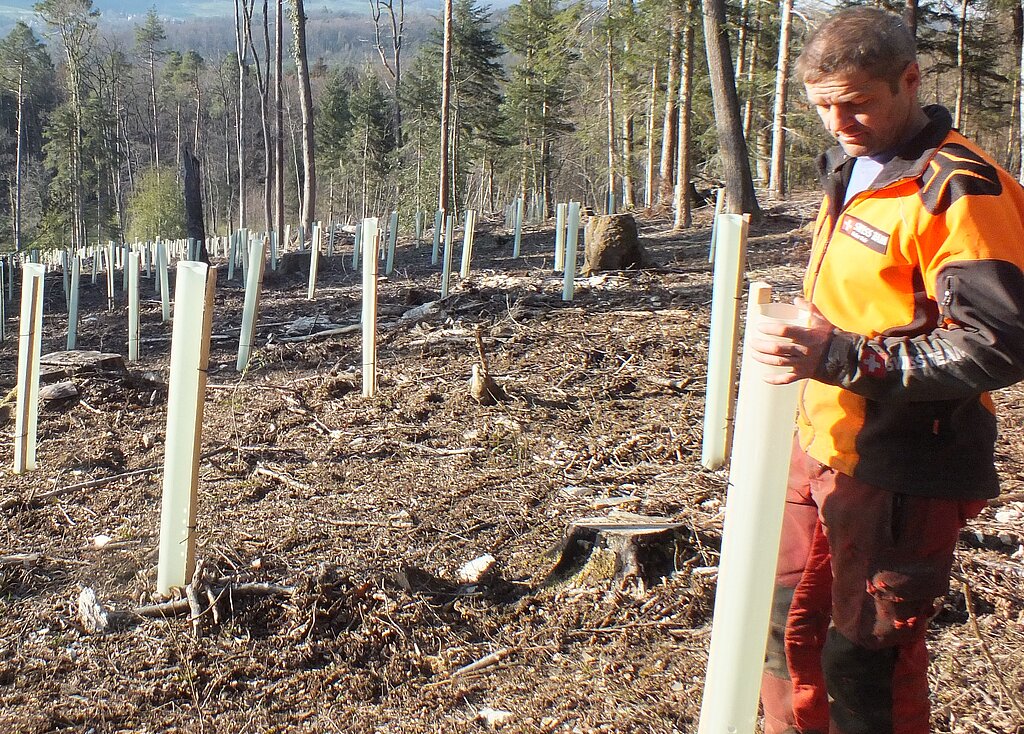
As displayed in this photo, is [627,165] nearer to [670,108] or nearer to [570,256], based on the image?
[670,108]

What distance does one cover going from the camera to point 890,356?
1660 mm

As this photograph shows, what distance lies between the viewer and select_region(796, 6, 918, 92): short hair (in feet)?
5.68

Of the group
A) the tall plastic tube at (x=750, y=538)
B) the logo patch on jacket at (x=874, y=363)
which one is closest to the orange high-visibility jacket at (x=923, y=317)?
the logo patch on jacket at (x=874, y=363)

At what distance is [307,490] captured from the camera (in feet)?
14.1

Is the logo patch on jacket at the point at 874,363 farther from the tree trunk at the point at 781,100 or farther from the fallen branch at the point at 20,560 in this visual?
the tree trunk at the point at 781,100

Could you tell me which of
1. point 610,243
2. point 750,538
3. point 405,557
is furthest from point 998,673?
point 610,243


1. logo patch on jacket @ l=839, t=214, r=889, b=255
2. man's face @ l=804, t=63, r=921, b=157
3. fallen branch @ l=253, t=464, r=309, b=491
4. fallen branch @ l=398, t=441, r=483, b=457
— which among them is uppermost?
man's face @ l=804, t=63, r=921, b=157

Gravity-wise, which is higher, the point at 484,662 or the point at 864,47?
the point at 864,47

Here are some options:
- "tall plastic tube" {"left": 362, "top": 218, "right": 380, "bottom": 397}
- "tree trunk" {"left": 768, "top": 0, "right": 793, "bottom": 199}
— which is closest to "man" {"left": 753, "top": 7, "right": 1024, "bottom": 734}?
"tall plastic tube" {"left": 362, "top": 218, "right": 380, "bottom": 397}

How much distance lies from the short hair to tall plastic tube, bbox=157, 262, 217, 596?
211cm

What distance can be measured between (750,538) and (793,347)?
0.39 metres

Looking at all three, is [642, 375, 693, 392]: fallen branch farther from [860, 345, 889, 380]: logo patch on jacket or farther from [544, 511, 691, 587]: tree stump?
[860, 345, 889, 380]: logo patch on jacket

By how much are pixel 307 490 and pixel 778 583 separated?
2.73 meters

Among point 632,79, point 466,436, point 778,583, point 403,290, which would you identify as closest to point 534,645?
point 778,583
